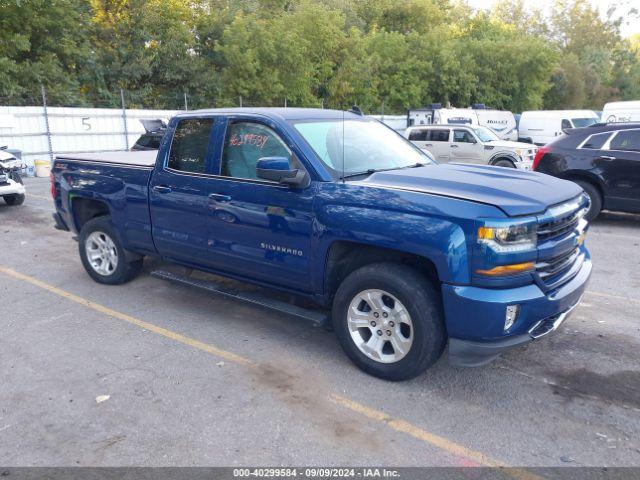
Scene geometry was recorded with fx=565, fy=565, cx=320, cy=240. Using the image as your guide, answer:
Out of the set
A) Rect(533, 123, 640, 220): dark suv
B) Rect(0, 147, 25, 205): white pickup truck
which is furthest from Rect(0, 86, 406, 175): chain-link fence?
Rect(533, 123, 640, 220): dark suv

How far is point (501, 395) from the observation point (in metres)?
3.88

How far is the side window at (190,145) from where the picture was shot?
5.05 meters

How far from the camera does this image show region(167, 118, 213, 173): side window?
5055 mm

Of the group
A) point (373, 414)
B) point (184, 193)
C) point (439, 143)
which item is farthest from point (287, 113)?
point (439, 143)

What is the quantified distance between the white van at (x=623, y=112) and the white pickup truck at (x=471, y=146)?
620cm

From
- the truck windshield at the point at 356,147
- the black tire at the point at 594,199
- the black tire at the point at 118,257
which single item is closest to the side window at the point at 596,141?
the black tire at the point at 594,199

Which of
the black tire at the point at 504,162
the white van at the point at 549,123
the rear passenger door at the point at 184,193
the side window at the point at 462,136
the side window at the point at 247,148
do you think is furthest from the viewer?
the white van at the point at 549,123

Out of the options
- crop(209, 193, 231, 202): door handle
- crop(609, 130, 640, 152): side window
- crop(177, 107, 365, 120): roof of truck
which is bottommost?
crop(209, 193, 231, 202): door handle

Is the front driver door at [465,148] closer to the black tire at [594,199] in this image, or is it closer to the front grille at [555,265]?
the black tire at [594,199]

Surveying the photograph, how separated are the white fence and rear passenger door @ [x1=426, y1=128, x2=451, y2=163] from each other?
7785 millimetres

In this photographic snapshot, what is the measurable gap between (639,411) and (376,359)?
1.72 m

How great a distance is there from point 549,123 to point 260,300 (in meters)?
22.2

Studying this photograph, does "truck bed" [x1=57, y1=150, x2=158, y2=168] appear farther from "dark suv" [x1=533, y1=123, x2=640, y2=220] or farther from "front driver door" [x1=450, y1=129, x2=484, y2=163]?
"front driver door" [x1=450, y1=129, x2=484, y2=163]

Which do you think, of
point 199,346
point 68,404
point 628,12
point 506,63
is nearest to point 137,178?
point 199,346
